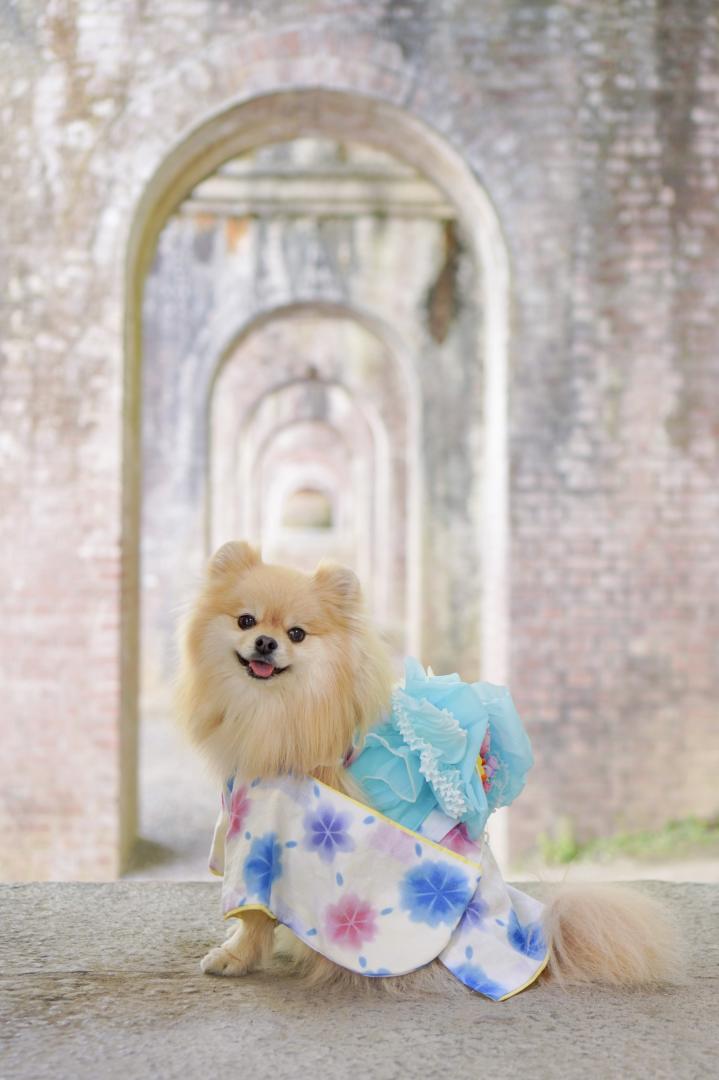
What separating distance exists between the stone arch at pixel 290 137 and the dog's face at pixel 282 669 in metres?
3.22

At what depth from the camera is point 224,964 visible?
100 inches

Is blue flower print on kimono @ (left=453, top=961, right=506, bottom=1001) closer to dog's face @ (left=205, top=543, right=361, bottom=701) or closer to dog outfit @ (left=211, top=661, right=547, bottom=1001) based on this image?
dog outfit @ (left=211, top=661, right=547, bottom=1001)

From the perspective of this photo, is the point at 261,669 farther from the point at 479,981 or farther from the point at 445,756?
the point at 479,981

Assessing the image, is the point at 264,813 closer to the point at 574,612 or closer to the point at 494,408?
the point at 574,612

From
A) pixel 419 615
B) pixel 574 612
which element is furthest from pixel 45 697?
pixel 419 615

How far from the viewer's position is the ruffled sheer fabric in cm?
244

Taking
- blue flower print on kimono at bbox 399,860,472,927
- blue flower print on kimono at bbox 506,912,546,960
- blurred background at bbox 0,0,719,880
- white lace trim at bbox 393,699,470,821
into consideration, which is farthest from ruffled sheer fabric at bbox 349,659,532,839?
blurred background at bbox 0,0,719,880

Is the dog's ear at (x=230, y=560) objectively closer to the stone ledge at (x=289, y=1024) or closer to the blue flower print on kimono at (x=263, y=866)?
the blue flower print on kimono at (x=263, y=866)

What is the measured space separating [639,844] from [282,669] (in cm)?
396

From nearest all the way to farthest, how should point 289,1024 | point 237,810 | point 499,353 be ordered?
1. point 289,1024
2. point 237,810
3. point 499,353

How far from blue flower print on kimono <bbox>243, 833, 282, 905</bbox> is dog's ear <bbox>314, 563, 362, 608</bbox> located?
1.87ft

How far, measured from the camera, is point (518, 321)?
5781mm

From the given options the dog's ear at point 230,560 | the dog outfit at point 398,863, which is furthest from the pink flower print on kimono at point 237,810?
the dog's ear at point 230,560

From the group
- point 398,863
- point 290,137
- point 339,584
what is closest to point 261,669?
point 339,584
